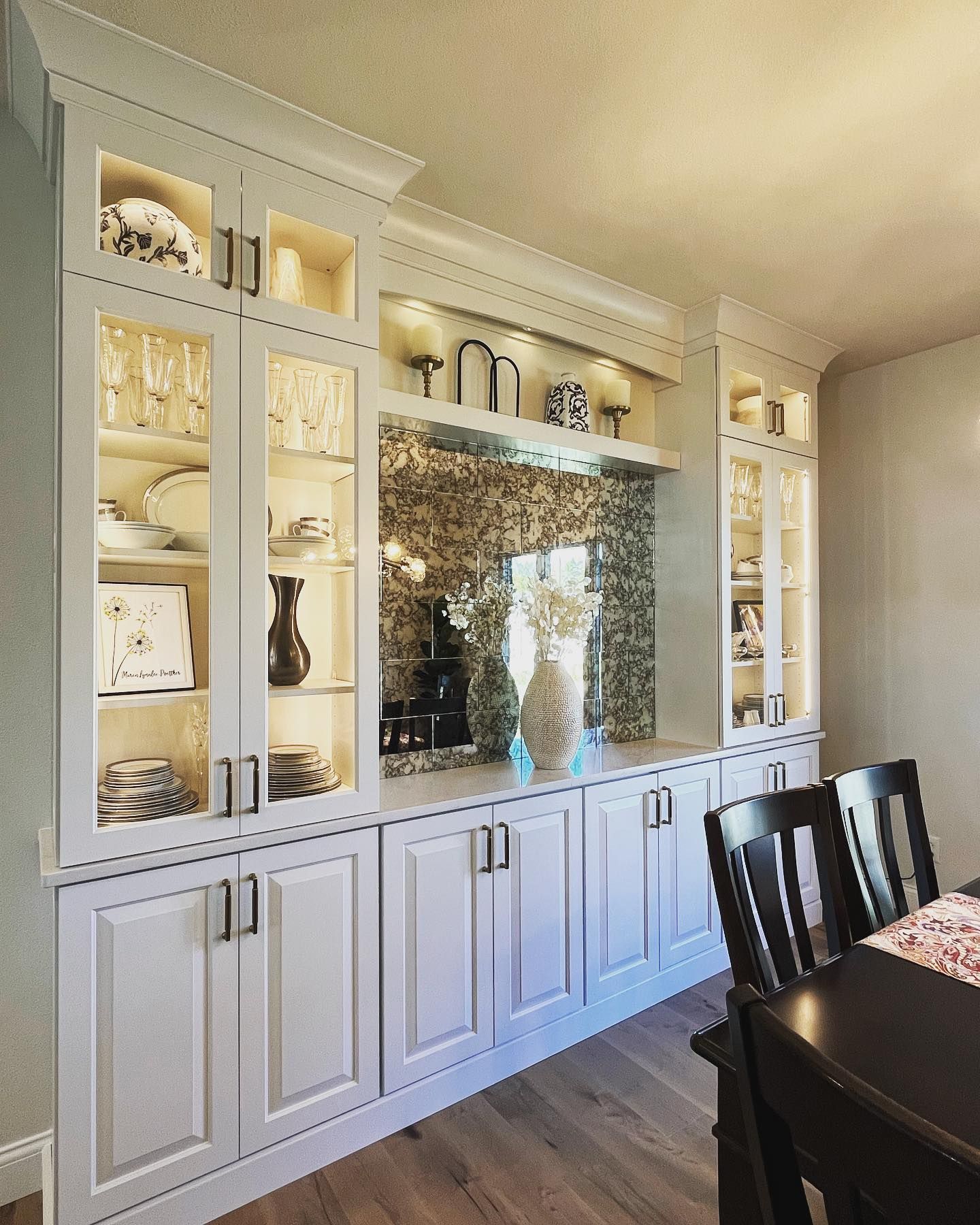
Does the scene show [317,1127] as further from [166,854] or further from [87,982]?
[166,854]

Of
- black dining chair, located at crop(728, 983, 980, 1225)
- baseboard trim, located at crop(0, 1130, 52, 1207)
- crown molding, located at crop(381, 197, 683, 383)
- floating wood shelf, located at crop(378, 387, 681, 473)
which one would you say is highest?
crown molding, located at crop(381, 197, 683, 383)

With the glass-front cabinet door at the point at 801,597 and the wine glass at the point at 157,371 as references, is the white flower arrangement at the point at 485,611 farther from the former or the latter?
the glass-front cabinet door at the point at 801,597

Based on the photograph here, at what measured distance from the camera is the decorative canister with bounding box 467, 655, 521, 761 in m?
2.66

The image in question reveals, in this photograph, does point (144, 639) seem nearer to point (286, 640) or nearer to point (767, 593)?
point (286, 640)

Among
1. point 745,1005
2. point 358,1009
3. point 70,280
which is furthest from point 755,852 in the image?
point 70,280

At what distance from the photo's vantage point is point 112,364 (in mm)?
1664

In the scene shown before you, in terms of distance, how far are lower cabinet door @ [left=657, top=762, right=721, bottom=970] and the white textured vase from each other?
1.42 ft

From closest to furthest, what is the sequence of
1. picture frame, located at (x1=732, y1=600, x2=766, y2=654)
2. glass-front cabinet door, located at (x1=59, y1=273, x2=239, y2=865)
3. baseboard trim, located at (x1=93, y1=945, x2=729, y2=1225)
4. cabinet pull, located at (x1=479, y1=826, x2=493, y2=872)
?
glass-front cabinet door, located at (x1=59, y1=273, x2=239, y2=865) → baseboard trim, located at (x1=93, y1=945, x2=729, y2=1225) → cabinet pull, located at (x1=479, y1=826, x2=493, y2=872) → picture frame, located at (x1=732, y1=600, x2=766, y2=654)

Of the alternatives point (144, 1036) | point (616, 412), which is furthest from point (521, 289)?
point (144, 1036)

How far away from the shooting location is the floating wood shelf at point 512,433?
229cm

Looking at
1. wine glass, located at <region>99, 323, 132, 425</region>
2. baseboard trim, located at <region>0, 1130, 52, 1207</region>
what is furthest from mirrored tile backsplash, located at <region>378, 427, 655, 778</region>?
baseboard trim, located at <region>0, 1130, 52, 1207</region>

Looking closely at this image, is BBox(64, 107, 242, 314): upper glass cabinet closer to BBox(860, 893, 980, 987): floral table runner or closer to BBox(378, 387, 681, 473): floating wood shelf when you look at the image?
BBox(378, 387, 681, 473): floating wood shelf

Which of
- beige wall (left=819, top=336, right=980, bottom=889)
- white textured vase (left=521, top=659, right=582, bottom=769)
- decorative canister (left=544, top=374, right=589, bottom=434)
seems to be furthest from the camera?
beige wall (left=819, top=336, right=980, bottom=889)

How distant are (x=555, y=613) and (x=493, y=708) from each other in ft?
1.45
